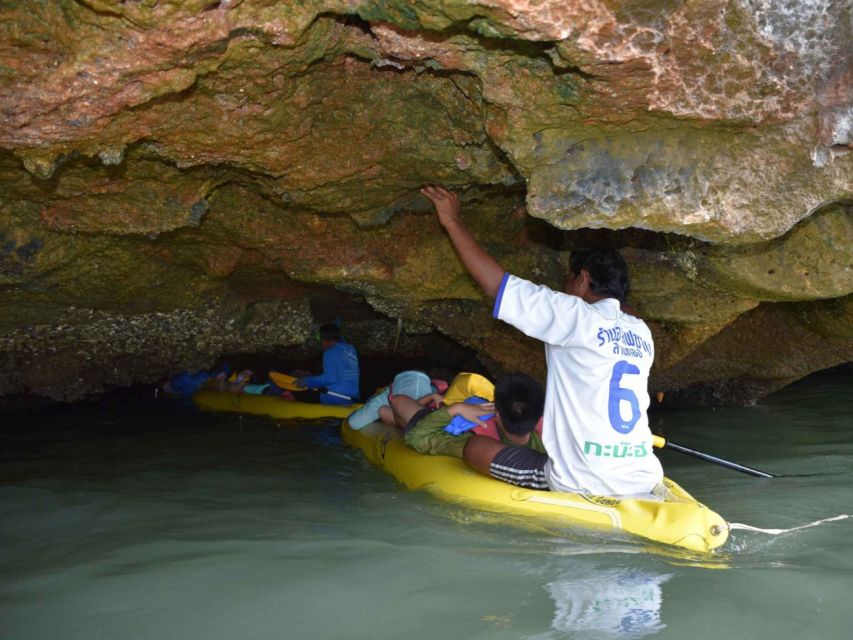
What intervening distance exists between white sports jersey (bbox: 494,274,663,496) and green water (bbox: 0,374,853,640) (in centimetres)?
38

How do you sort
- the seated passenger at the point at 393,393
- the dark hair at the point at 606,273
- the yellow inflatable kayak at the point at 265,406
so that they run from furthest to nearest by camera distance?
the yellow inflatable kayak at the point at 265,406 → the seated passenger at the point at 393,393 → the dark hair at the point at 606,273

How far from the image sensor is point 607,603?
2760mm

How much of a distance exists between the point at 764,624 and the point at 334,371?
6169mm

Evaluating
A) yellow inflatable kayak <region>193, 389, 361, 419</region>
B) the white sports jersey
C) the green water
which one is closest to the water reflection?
the green water

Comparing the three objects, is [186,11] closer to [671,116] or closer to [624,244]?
[671,116]

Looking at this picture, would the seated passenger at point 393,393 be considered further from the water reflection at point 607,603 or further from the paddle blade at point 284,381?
the water reflection at point 607,603

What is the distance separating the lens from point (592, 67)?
3193mm

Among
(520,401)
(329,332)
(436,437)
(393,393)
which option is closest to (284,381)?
(329,332)

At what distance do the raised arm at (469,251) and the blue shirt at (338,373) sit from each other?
368 centimetres

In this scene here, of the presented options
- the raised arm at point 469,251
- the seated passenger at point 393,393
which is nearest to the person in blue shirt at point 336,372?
the seated passenger at point 393,393

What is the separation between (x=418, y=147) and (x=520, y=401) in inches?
61.7

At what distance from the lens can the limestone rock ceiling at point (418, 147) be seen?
3.08 meters

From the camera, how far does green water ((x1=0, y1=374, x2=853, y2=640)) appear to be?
8.55ft

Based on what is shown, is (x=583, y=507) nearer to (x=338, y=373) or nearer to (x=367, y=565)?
(x=367, y=565)
